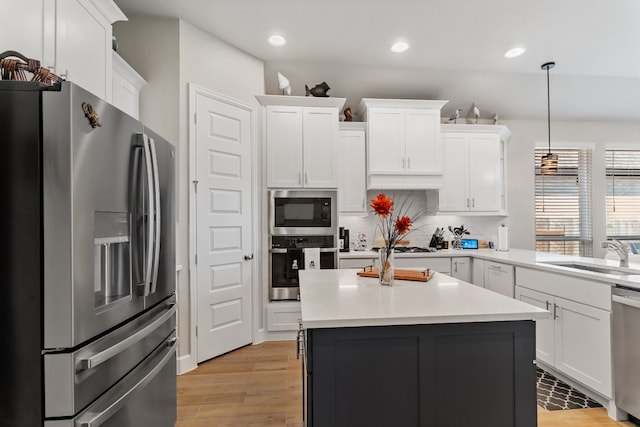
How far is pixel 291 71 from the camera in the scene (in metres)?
3.79

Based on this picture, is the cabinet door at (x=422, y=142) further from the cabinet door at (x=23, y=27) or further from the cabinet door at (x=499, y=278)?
the cabinet door at (x=23, y=27)

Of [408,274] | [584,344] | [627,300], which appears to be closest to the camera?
[627,300]

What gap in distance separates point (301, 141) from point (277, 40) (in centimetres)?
102

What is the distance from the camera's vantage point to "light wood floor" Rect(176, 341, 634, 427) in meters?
2.11

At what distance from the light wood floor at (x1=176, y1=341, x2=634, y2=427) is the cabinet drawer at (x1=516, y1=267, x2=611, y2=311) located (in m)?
0.74

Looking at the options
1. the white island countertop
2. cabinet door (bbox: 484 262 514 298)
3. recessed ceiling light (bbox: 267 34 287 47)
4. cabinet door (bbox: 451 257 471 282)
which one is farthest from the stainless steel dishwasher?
recessed ceiling light (bbox: 267 34 287 47)

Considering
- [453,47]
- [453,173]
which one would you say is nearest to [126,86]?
[453,47]

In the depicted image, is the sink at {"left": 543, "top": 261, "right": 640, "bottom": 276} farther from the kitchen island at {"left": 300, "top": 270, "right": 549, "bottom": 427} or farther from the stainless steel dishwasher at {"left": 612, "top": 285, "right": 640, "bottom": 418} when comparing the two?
the kitchen island at {"left": 300, "top": 270, "right": 549, "bottom": 427}

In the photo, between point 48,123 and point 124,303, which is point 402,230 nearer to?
point 124,303

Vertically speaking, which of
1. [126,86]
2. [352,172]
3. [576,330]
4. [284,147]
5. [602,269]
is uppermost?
[126,86]

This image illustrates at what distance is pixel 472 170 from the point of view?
420 cm

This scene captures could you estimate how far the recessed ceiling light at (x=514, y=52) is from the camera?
11.1 ft

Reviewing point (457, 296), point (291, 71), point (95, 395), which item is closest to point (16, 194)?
point (95, 395)

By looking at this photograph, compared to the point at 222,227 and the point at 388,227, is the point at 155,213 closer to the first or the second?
the point at 388,227
